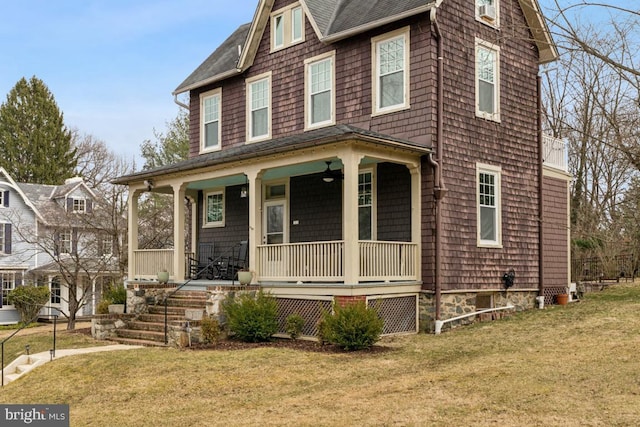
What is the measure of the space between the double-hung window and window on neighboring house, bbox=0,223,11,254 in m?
23.5

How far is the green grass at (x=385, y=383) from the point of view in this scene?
776cm

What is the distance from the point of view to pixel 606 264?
2450 centimetres

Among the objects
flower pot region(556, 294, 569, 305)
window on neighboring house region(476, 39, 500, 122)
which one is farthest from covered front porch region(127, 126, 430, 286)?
flower pot region(556, 294, 569, 305)

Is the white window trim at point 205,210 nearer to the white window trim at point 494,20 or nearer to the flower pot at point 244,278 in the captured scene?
the flower pot at point 244,278

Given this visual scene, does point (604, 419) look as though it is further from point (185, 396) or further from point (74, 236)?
point (74, 236)

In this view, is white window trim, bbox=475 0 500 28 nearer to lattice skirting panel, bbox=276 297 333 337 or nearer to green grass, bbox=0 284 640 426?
green grass, bbox=0 284 640 426

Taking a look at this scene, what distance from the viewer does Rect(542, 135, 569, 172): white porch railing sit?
17942 millimetres

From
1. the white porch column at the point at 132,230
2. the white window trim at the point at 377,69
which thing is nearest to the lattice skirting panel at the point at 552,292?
the white window trim at the point at 377,69

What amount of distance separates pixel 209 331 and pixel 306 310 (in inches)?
77.5

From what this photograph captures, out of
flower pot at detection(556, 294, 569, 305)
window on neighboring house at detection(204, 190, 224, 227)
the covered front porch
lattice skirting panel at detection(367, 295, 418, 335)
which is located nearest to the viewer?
the covered front porch

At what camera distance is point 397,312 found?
14.1 meters

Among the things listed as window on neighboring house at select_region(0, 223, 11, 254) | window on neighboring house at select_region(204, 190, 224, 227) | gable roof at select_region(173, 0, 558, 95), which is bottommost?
window on neighboring house at select_region(0, 223, 11, 254)

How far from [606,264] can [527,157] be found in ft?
31.2

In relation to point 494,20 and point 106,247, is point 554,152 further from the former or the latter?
point 106,247
